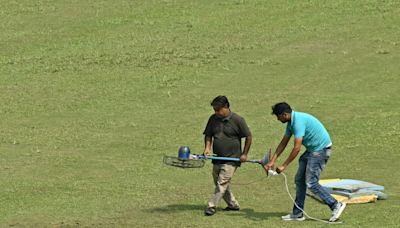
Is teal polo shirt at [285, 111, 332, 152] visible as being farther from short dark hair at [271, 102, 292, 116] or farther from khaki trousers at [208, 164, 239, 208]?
khaki trousers at [208, 164, 239, 208]

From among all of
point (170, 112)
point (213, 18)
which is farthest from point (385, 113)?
point (213, 18)

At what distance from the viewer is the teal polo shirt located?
16547 mm

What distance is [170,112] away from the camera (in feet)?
89.9

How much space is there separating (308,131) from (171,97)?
40.8ft

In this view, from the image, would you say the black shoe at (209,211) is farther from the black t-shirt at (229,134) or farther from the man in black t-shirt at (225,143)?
the black t-shirt at (229,134)

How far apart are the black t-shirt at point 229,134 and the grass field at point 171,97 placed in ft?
3.79

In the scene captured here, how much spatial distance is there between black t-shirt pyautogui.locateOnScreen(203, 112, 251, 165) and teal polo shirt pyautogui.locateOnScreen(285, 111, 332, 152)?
3.53 ft

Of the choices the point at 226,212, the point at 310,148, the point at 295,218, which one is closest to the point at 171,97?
the point at 226,212

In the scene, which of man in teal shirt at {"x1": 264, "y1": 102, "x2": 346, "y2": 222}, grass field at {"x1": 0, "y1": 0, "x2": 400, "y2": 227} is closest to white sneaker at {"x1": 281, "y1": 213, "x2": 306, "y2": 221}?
grass field at {"x1": 0, "y1": 0, "x2": 400, "y2": 227}

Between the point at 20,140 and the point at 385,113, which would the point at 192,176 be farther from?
the point at 385,113

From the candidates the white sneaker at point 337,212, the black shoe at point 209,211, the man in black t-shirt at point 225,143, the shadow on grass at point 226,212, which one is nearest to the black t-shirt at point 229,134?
the man in black t-shirt at point 225,143

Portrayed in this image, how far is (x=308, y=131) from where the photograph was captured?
1677 cm

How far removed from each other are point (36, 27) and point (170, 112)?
1228 centimetres

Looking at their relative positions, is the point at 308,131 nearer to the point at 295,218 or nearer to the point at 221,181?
the point at 295,218
